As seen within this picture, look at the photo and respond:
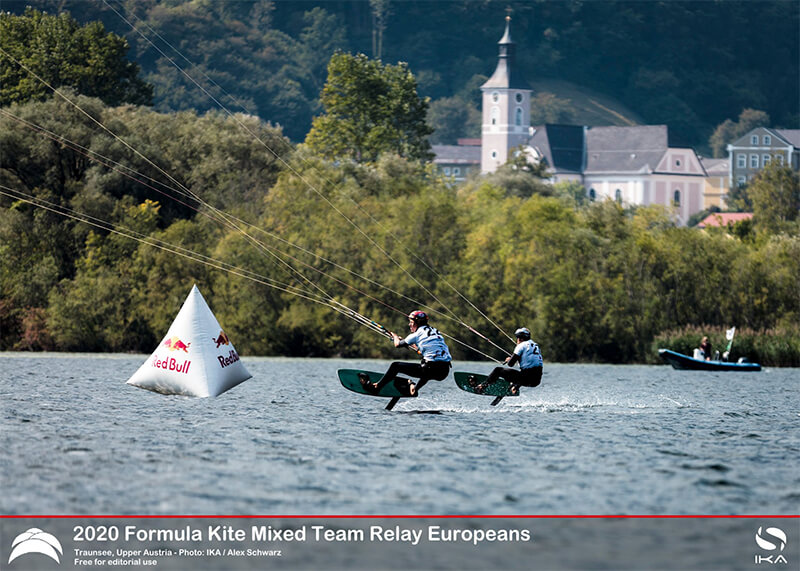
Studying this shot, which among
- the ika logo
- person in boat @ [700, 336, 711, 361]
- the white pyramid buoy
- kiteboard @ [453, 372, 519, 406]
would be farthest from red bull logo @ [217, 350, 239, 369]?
person in boat @ [700, 336, 711, 361]

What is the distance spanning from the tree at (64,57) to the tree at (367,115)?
18.8 metres

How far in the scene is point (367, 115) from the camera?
10712 cm

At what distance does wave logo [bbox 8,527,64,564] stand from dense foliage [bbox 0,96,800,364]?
155 ft

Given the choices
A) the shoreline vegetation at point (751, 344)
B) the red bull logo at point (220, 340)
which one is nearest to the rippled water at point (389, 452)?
the red bull logo at point (220, 340)

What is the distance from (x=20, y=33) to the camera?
287ft

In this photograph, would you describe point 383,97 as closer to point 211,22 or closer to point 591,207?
point 591,207

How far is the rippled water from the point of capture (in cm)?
1998

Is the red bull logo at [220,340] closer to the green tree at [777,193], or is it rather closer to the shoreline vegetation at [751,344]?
the shoreline vegetation at [751,344]

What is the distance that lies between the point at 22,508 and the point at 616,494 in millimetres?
8579

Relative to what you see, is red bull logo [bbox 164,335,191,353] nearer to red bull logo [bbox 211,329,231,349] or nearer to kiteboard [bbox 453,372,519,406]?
red bull logo [bbox 211,329,231,349]

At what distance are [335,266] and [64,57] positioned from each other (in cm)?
2882
